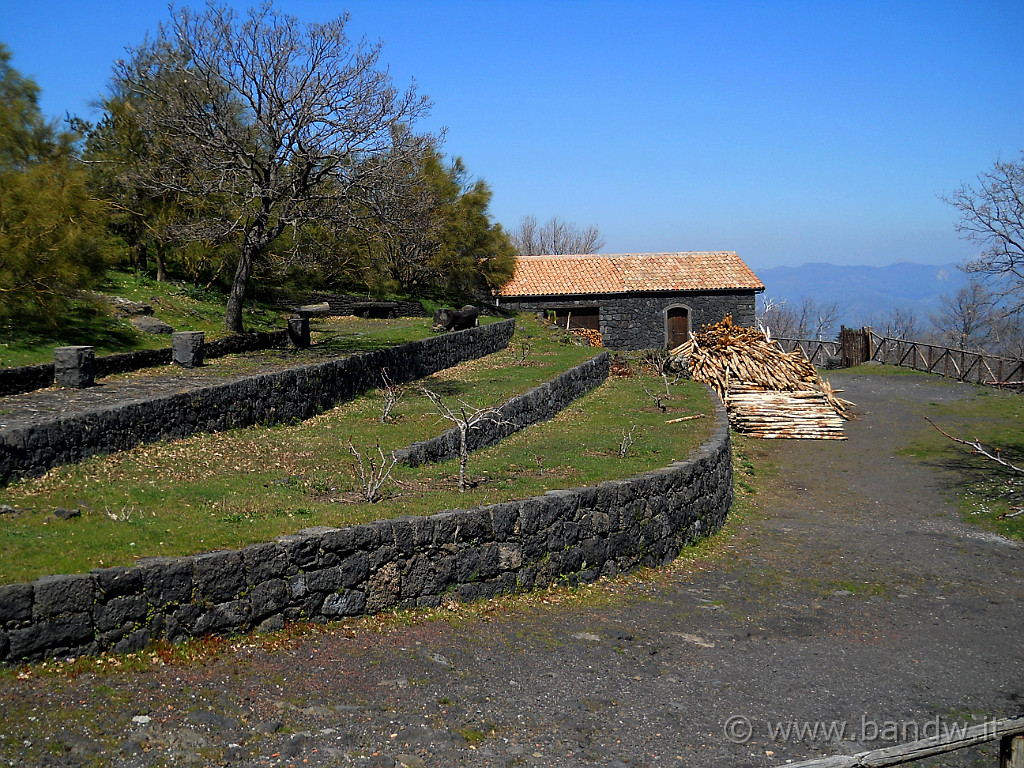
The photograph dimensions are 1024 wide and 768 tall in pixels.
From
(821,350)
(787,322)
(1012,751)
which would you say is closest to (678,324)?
(821,350)

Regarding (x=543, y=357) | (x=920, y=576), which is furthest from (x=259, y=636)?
(x=543, y=357)

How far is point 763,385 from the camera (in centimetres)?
2794

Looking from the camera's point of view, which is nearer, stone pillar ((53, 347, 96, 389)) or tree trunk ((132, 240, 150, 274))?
stone pillar ((53, 347, 96, 389))

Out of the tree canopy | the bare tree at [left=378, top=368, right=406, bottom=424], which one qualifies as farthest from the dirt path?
the tree canopy

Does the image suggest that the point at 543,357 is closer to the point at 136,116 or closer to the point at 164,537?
the point at 136,116

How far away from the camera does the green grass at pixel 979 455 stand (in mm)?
14984

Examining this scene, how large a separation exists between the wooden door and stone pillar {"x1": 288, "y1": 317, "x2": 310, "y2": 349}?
2231 centimetres

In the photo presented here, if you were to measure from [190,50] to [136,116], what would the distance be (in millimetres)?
2565

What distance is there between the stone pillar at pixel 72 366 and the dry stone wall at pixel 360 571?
329 inches

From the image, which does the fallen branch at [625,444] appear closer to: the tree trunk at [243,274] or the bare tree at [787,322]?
the tree trunk at [243,274]

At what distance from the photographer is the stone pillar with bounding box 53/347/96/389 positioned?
1397 centimetres

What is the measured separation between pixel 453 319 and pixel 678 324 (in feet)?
54.2

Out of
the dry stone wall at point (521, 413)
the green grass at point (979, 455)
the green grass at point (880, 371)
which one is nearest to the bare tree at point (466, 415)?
the dry stone wall at point (521, 413)

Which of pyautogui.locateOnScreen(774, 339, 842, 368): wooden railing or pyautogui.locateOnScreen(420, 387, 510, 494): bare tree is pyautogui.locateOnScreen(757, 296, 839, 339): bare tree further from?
pyautogui.locateOnScreen(420, 387, 510, 494): bare tree
